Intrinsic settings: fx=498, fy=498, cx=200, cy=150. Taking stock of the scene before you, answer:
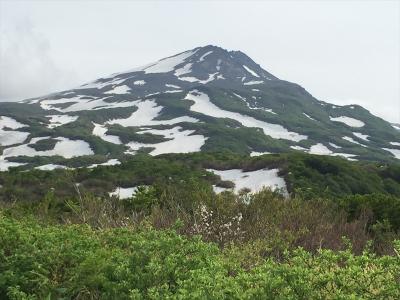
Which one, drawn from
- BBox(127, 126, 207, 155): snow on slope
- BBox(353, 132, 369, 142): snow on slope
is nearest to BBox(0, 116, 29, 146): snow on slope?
BBox(127, 126, 207, 155): snow on slope

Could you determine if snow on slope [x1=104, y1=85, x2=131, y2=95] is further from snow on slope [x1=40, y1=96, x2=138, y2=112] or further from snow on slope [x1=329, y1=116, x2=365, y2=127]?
snow on slope [x1=329, y1=116, x2=365, y2=127]

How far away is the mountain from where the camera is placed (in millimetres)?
82750

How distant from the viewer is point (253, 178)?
4047 cm

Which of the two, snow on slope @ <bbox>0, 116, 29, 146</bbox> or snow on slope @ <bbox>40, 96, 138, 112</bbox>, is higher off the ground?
snow on slope @ <bbox>0, 116, 29, 146</bbox>

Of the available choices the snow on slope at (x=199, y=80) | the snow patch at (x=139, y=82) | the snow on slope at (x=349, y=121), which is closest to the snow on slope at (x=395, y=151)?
the snow on slope at (x=349, y=121)

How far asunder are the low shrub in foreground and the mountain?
56328 mm

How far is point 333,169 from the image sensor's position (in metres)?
43.2

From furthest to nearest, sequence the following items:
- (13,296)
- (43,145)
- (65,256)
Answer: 1. (43,145)
2. (65,256)
3. (13,296)

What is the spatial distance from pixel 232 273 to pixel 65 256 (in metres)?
2.79

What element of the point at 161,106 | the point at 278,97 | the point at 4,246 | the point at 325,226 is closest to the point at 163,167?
the point at 325,226

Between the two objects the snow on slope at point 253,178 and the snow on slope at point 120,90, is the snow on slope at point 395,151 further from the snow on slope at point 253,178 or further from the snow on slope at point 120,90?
the snow on slope at point 120,90

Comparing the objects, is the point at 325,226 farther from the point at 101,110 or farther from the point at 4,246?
the point at 101,110

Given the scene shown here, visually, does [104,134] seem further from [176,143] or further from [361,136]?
[361,136]

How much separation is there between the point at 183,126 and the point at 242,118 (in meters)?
26.8
